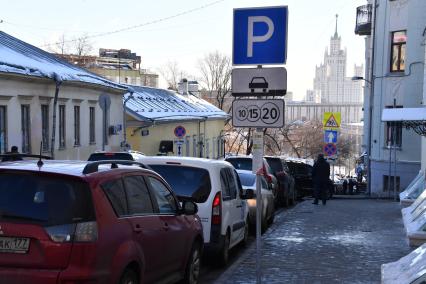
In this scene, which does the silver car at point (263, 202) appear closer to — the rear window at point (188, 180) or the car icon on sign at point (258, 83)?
the rear window at point (188, 180)

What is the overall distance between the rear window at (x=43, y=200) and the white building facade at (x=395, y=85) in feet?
73.7

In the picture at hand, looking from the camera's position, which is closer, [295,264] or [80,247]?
[80,247]

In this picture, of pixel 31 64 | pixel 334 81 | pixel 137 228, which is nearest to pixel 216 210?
pixel 137 228

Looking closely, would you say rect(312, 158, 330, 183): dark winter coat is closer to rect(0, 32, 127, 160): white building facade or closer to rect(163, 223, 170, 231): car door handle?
rect(0, 32, 127, 160): white building facade

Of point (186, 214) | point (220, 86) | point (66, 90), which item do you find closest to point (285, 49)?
point (186, 214)

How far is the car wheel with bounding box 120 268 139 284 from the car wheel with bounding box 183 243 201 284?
1556mm

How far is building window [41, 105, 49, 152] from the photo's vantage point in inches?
749

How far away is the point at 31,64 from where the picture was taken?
17906mm

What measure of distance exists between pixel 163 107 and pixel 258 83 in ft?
94.7

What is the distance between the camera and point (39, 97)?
18516 millimetres

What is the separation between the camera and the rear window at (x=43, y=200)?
4.51m

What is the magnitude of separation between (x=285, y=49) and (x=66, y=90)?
1560 cm

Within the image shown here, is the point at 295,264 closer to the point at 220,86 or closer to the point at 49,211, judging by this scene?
the point at 49,211

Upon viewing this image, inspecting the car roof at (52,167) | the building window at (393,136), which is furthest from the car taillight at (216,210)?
the building window at (393,136)
